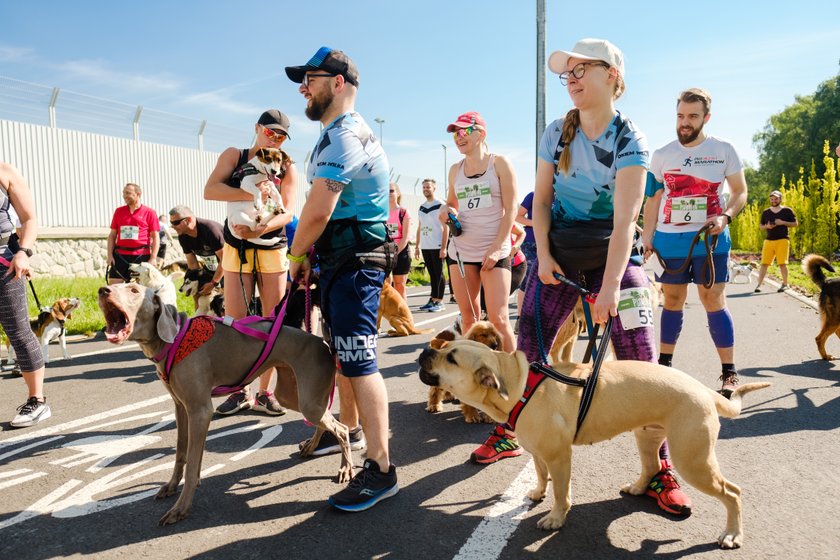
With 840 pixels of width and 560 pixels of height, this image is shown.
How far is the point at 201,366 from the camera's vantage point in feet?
9.87

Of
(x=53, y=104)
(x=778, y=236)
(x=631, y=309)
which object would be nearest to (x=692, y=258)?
(x=631, y=309)

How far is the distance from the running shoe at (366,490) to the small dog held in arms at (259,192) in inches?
81.9

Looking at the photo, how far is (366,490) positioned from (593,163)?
2.10 meters

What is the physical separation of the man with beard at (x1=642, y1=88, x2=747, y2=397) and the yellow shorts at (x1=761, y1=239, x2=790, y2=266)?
36.1 feet

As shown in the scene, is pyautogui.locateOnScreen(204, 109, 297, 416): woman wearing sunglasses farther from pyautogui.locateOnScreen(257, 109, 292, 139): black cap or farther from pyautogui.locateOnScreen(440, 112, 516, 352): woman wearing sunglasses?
pyautogui.locateOnScreen(440, 112, 516, 352): woman wearing sunglasses

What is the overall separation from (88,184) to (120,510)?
1636 centimetres

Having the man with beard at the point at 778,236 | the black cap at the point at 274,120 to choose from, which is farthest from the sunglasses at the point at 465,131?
the man with beard at the point at 778,236

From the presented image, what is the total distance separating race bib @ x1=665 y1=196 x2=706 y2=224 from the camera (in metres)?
4.88

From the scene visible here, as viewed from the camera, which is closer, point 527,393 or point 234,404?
point 527,393

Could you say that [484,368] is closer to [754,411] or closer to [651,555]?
[651,555]

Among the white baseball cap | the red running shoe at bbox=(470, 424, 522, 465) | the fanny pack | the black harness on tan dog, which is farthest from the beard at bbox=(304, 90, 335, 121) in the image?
the red running shoe at bbox=(470, 424, 522, 465)

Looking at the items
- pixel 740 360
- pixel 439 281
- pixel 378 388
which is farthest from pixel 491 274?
pixel 439 281

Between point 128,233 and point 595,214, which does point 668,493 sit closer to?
point 595,214

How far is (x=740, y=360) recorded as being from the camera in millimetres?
6539
